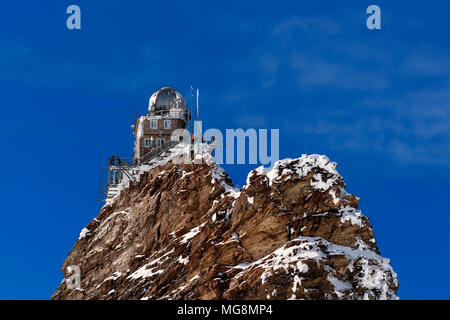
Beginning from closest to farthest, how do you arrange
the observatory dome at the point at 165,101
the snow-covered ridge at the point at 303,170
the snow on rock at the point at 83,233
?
the snow-covered ridge at the point at 303,170, the snow on rock at the point at 83,233, the observatory dome at the point at 165,101

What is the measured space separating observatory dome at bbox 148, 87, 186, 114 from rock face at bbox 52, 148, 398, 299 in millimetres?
20922

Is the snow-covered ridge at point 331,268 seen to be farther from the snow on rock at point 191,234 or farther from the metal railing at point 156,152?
the metal railing at point 156,152

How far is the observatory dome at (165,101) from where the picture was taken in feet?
499

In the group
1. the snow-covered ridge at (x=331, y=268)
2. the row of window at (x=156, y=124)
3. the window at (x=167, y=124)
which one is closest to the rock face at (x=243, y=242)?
the snow-covered ridge at (x=331, y=268)

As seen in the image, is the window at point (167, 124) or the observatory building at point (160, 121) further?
the window at point (167, 124)

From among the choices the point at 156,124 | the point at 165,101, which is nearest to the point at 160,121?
the point at 156,124

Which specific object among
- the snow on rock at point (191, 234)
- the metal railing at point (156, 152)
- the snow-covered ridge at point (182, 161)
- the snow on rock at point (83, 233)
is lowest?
the snow on rock at point (191, 234)

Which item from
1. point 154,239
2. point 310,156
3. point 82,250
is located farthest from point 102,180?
point 310,156

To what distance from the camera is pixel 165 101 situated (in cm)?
15300

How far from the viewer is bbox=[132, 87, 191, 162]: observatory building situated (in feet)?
486

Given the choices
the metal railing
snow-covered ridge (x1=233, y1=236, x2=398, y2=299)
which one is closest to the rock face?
snow-covered ridge (x1=233, y1=236, x2=398, y2=299)

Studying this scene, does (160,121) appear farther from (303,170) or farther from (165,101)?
(303,170)

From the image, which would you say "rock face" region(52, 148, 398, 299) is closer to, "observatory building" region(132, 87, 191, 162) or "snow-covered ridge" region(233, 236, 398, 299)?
"snow-covered ridge" region(233, 236, 398, 299)
